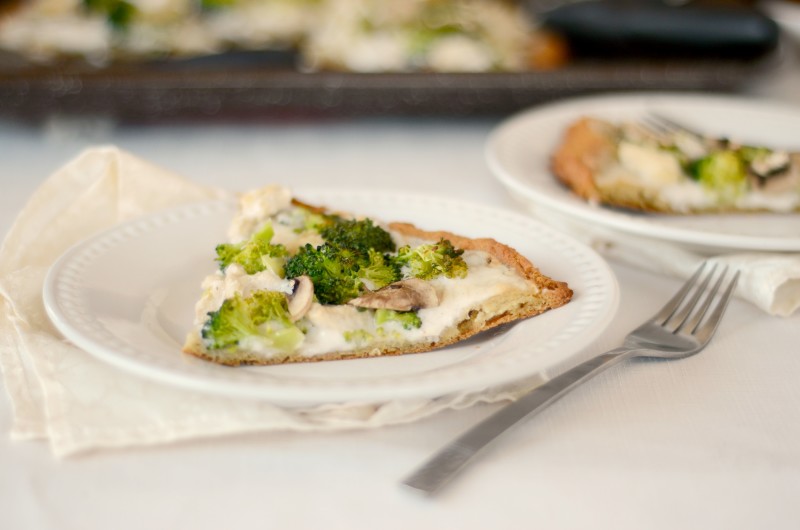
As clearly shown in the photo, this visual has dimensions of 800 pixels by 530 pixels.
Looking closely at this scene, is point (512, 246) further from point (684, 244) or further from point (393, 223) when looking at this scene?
point (684, 244)

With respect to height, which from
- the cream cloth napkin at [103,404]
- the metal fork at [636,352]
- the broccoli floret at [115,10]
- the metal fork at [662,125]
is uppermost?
the broccoli floret at [115,10]

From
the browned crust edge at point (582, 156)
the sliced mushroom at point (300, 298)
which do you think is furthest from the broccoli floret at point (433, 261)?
the browned crust edge at point (582, 156)

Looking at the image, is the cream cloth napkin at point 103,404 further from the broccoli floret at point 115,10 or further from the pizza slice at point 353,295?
the broccoli floret at point 115,10

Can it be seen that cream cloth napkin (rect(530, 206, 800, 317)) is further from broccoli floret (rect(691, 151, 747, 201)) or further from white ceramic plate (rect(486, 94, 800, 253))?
broccoli floret (rect(691, 151, 747, 201))

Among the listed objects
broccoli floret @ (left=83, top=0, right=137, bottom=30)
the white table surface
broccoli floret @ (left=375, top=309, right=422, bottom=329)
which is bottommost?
the white table surface

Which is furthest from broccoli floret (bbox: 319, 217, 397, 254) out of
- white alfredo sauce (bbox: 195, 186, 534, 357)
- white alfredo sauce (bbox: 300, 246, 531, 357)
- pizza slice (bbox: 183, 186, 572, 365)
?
white alfredo sauce (bbox: 300, 246, 531, 357)

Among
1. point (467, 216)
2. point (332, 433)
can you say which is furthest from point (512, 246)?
point (332, 433)

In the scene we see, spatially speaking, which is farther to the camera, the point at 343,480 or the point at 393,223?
the point at 393,223
